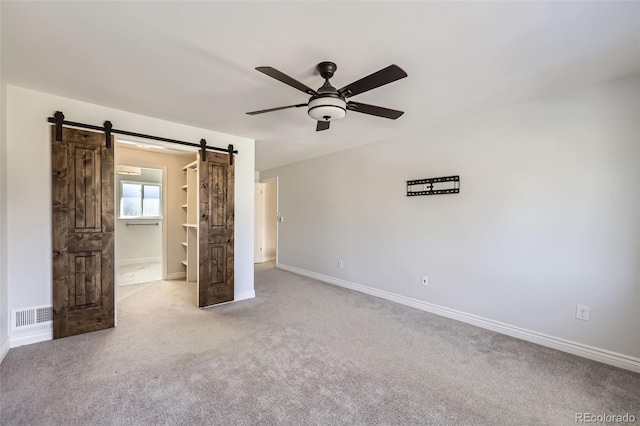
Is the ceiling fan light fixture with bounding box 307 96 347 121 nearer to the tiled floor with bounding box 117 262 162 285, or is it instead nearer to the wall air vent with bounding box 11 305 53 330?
the wall air vent with bounding box 11 305 53 330

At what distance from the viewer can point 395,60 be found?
1.99 m

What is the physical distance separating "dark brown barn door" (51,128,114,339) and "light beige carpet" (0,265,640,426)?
25 cm

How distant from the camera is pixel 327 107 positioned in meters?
2.02

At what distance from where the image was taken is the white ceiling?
1531 millimetres

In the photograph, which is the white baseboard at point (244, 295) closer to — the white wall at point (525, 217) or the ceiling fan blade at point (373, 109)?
the white wall at point (525, 217)

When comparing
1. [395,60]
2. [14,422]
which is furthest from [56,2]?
[14,422]

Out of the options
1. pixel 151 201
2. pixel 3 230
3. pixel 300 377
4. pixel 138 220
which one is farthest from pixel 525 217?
pixel 151 201

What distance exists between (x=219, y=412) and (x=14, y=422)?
114 centimetres

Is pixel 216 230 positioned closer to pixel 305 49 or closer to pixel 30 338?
pixel 30 338

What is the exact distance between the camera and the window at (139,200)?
6.11 meters

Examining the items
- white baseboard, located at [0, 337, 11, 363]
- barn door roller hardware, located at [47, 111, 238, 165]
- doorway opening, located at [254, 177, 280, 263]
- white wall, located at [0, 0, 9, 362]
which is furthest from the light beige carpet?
Answer: doorway opening, located at [254, 177, 280, 263]

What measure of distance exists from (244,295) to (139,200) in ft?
13.5

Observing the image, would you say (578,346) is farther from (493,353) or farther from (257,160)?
(257,160)

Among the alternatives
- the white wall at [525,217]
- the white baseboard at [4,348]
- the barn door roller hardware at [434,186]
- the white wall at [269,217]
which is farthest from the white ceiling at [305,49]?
the white wall at [269,217]
